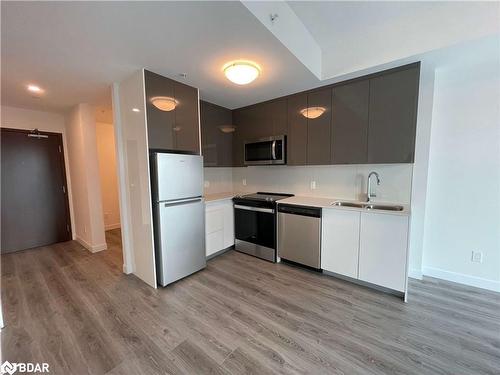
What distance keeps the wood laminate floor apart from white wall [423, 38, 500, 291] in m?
0.30

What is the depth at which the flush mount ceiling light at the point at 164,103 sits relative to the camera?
2.27 metres

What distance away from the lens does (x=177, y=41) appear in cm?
171

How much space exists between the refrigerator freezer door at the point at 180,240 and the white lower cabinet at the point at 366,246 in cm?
160

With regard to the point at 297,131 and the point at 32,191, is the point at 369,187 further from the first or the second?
the point at 32,191

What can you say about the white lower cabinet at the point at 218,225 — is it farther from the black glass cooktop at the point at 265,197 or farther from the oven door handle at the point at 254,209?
the black glass cooktop at the point at 265,197

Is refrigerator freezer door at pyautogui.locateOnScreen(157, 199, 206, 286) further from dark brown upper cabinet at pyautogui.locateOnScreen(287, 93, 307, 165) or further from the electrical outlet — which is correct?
the electrical outlet

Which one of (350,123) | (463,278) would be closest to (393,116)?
(350,123)

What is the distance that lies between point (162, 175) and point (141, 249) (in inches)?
39.8

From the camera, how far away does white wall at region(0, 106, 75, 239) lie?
10.9 feet

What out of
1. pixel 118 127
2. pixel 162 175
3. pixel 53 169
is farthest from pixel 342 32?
pixel 53 169

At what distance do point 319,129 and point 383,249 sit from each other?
64.9 inches

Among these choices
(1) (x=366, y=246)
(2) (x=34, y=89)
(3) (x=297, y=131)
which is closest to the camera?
(1) (x=366, y=246)

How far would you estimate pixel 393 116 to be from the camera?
2.29 metres

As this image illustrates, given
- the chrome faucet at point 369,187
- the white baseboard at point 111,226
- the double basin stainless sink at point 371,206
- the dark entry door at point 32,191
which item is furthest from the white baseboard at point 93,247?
the chrome faucet at point 369,187
